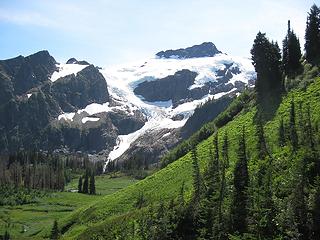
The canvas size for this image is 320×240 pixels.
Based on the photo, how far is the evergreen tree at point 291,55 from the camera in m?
90.6

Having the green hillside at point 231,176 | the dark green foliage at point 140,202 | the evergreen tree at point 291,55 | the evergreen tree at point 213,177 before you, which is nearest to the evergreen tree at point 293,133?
the green hillside at point 231,176

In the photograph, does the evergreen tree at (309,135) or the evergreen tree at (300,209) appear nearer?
the evergreen tree at (300,209)

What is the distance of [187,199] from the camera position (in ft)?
193

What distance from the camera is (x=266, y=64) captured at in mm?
88062

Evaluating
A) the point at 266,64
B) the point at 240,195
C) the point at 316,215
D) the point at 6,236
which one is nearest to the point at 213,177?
the point at 240,195

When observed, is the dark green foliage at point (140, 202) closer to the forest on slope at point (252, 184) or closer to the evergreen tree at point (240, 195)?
the forest on slope at point (252, 184)

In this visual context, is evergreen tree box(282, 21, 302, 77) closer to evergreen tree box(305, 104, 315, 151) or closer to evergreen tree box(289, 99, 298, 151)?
evergreen tree box(289, 99, 298, 151)

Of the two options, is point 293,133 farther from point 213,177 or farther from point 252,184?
point 213,177

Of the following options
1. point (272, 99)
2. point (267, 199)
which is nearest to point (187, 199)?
point (267, 199)

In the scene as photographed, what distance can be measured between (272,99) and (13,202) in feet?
428

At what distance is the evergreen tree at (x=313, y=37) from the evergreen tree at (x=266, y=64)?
17.8 ft

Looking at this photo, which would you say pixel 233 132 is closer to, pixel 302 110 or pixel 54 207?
pixel 302 110

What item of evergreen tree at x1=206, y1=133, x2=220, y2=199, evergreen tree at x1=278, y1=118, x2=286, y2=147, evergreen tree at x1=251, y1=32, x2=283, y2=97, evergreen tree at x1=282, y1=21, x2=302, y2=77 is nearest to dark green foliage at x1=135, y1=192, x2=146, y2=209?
evergreen tree at x1=206, y1=133, x2=220, y2=199

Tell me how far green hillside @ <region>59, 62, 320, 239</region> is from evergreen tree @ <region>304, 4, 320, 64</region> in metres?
4.81
